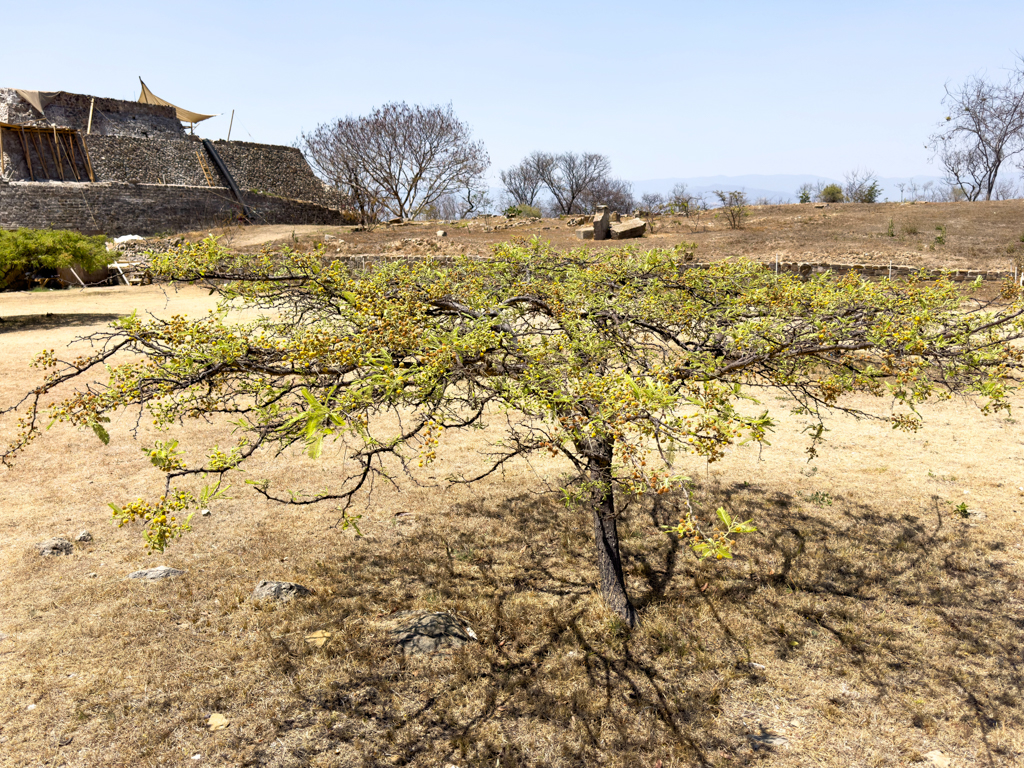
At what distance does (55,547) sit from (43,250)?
16091mm

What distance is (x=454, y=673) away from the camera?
13.8 ft

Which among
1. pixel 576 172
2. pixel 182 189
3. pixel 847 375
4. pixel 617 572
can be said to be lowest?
pixel 617 572

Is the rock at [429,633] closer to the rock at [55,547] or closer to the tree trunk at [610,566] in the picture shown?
the tree trunk at [610,566]

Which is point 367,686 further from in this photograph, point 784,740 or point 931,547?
point 931,547

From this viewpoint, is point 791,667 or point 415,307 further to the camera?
point 791,667

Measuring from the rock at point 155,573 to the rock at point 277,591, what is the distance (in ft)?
2.70

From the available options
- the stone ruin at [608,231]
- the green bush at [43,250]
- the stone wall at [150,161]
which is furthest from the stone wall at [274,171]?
the stone ruin at [608,231]

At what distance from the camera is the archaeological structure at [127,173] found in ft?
101

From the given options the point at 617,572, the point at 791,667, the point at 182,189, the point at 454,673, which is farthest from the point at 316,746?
the point at 182,189

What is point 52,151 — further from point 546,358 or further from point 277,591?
point 546,358

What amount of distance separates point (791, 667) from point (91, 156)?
138 ft

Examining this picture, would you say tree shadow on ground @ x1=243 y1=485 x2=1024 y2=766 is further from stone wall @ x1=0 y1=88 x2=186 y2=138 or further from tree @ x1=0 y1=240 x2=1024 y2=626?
stone wall @ x1=0 y1=88 x2=186 y2=138

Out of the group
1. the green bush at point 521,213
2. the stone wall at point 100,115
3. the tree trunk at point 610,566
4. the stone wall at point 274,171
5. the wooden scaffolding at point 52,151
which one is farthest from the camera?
the stone wall at point 274,171

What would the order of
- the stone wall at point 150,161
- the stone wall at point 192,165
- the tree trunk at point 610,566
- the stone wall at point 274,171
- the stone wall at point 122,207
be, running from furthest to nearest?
the stone wall at point 274,171 → the stone wall at point 150,161 → the stone wall at point 192,165 → the stone wall at point 122,207 → the tree trunk at point 610,566
